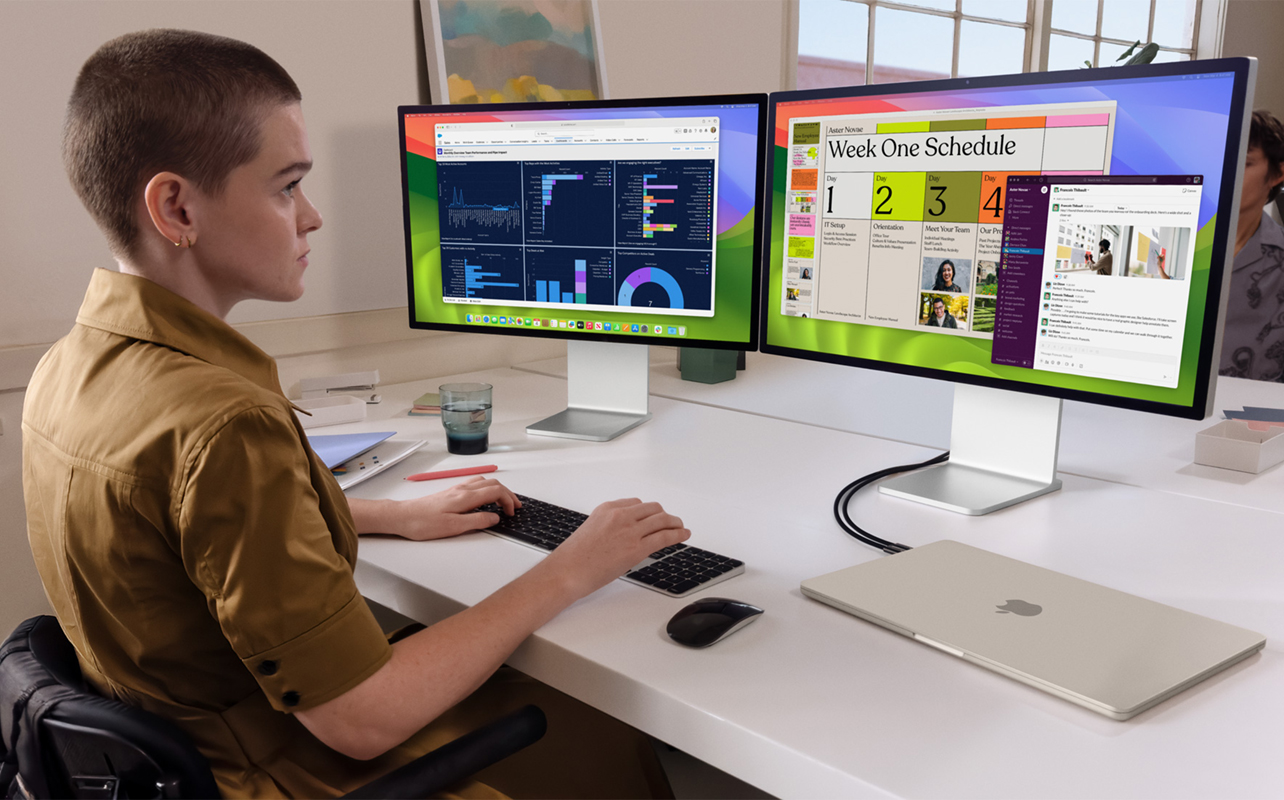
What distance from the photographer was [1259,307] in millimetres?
2305

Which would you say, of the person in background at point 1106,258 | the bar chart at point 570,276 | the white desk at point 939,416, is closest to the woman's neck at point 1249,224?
the white desk at point 939,416

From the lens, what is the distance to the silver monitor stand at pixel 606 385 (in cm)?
156

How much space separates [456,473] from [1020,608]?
76 centimetres

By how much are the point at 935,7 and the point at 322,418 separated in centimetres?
284

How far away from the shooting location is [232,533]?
2.27 ft

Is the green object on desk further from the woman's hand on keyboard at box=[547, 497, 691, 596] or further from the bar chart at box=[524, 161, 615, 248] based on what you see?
the woman's hand on keyboard at box=[547, 497, 691, 596]

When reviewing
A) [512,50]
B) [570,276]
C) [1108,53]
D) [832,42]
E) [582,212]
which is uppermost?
[1108,53]

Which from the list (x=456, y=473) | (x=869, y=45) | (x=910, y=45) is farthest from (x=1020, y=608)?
(x=910, y=45)

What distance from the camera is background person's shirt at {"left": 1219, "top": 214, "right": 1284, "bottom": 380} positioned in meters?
2.30

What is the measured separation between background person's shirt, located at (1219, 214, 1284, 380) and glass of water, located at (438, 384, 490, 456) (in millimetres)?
1925

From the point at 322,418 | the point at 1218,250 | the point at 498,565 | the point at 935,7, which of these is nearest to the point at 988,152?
the point at 1218,250

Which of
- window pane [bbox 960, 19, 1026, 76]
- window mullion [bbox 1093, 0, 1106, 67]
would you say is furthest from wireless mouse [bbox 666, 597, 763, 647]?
window mullion [bbox 1093, 0, 1106, 67]

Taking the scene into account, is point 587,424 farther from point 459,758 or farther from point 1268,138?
→ point 1268,138

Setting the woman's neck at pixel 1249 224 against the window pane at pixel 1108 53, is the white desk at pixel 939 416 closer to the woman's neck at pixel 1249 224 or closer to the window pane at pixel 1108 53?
the woman's neck at pixel 1249 224
